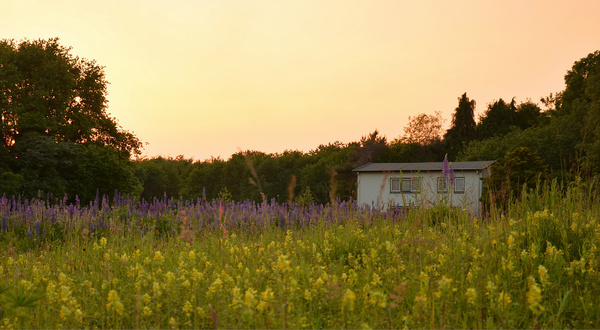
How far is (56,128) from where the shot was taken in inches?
1261

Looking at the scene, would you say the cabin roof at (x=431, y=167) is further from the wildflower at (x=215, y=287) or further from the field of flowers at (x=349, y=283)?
the wildflower at (x=215, y=287)

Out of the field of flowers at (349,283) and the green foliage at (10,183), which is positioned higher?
the green foliage at (10,183)

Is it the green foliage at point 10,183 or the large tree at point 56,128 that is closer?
the green foliage at point 10,183

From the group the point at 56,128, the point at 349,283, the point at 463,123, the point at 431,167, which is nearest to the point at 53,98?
the point at 56,128

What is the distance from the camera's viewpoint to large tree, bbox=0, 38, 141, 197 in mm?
29297

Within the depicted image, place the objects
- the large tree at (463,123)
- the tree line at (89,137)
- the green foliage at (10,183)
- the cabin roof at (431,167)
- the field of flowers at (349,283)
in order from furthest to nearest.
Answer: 1. the large tree at (463,123)
2. the cabin roof at (431,167)
3. the tree line at (89,137)
4. the green foliage at (10,183)
5. the field of flowers at (349,283)

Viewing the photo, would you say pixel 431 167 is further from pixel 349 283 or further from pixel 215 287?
pixel 215 287

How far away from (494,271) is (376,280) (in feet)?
5.16

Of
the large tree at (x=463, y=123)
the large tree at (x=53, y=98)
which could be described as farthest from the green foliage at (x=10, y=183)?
the large tree at (x=463, y=123)

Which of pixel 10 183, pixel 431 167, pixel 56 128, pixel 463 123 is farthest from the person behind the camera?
pixel 463 123

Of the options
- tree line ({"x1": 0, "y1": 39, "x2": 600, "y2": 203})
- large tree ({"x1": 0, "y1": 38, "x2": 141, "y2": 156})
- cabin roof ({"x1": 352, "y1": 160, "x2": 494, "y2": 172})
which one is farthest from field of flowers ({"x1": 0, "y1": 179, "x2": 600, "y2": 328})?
cabin roof ({"x1": 352, "y1": 160, "x2": 494, "y2": 172})

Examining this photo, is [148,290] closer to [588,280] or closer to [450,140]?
[588,280]

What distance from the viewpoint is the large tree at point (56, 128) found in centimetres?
2930

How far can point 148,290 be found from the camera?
4.89 meters
